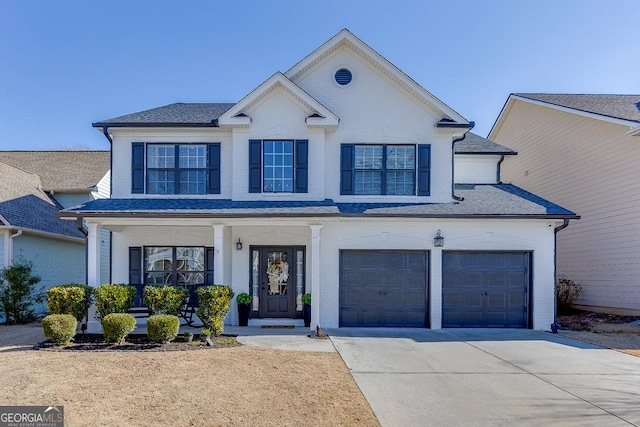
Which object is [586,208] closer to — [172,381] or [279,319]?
[279,319]

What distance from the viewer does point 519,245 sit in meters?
12.2

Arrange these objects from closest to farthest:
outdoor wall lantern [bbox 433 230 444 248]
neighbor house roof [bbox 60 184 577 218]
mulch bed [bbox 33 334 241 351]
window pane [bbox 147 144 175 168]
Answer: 1. mulch bed [bbox 33 334 241 351]
2. neighbor house roof [bbox 60 184 577 218]
3. outdoor wall lantern [bbox 433 230 444 248]
4. window pane [bbox 147 144 175 168]

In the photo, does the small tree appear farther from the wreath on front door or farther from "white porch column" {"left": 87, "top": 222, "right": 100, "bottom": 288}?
the wreath on front door

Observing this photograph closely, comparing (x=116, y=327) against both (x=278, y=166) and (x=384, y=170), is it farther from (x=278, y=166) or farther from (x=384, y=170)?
(x=384, y=170)

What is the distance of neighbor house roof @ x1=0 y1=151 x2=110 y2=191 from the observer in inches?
721

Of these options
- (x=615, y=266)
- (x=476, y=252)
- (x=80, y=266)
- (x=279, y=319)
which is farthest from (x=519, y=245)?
(x=80, y=266)

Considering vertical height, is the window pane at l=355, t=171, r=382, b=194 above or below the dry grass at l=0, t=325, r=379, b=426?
above

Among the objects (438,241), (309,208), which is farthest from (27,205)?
(438,241)

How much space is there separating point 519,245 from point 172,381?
9518 mm

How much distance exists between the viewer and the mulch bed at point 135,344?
9156 millimetres

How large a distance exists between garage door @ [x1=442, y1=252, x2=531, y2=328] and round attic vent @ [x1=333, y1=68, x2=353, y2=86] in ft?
18.8

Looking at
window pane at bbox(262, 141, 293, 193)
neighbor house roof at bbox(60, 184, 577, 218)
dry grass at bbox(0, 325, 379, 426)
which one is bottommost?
dry grass at bbox(0, 325, 379, 426)

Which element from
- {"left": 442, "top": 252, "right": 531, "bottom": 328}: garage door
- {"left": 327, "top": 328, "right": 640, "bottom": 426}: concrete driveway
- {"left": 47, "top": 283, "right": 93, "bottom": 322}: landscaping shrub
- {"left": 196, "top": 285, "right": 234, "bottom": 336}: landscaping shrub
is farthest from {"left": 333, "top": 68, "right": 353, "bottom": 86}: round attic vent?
{"left": 47, "top": 283, "right": 93, "bottom": 322}: landscaping shrub

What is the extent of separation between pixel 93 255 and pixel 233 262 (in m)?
3.52
